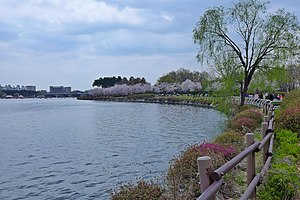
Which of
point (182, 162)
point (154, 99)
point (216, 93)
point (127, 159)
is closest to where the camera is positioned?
point (182, 162)

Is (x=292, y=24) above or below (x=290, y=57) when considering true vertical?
above

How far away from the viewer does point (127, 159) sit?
12.7 meters

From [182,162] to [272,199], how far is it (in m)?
3.11

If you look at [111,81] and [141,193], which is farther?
[111,81]

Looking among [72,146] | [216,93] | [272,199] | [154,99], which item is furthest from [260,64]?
[154,99]

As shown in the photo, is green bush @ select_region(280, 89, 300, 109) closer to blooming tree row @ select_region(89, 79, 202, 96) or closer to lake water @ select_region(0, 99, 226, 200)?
lake water @ select_region(0, 99, 226, 200)

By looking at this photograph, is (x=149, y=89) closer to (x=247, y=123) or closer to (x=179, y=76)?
(x=179, y=76)

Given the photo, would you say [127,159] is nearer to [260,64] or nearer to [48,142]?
[48,142]

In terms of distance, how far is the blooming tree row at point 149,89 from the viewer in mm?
85606

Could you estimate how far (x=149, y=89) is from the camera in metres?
101

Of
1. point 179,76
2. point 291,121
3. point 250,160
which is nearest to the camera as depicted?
point 250,160

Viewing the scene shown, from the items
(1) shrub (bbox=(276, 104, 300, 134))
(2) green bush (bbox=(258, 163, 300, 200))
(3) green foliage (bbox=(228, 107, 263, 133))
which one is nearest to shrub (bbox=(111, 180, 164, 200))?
(2) green bush (bbox=(258, 163, 300, 200))

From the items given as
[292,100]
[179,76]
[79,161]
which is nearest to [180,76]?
[179,76]

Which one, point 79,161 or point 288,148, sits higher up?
point 288,148
